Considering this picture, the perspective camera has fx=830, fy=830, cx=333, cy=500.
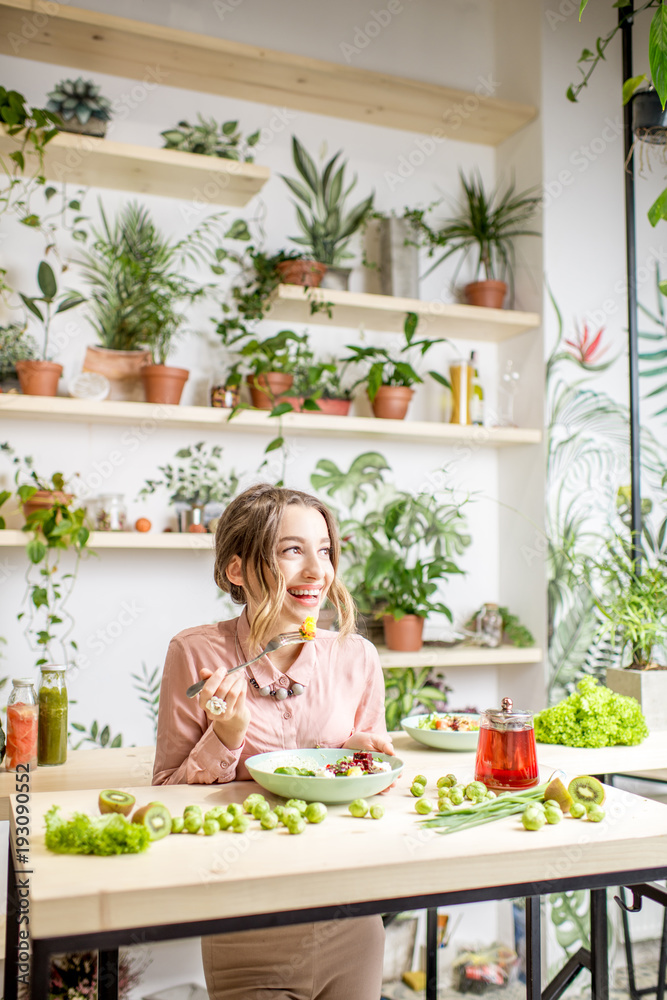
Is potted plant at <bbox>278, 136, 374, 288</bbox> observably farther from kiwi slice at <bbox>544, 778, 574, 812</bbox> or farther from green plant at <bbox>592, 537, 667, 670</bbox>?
kiwi slice at <bbox>544, 778, 574, 812</bbox>

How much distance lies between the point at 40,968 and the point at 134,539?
5.70ft


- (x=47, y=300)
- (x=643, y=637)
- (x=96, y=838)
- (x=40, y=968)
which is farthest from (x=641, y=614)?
(x=47, y=300)

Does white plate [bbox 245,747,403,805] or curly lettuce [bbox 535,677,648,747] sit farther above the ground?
white plate [bbox 245,747,403,805]

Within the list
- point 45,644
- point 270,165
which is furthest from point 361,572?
point 270,165

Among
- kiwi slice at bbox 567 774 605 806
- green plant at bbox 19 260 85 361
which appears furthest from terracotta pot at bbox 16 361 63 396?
kiwi slice at bbox 567 774 605 806

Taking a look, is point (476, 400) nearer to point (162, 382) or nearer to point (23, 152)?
point (162, 382)

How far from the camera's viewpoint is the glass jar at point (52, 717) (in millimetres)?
1865

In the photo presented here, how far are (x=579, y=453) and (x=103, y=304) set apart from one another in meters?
1.78

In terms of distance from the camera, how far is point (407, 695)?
290 cm

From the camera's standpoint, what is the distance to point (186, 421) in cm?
270

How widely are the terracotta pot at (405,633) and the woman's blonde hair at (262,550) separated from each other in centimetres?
112

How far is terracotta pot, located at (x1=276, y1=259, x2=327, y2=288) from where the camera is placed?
283 cm

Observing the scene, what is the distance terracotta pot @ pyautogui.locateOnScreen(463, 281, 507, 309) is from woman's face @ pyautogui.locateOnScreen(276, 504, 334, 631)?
1.80m

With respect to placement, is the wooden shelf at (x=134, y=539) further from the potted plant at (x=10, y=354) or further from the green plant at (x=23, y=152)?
the green plant at (x=23, y=152)
